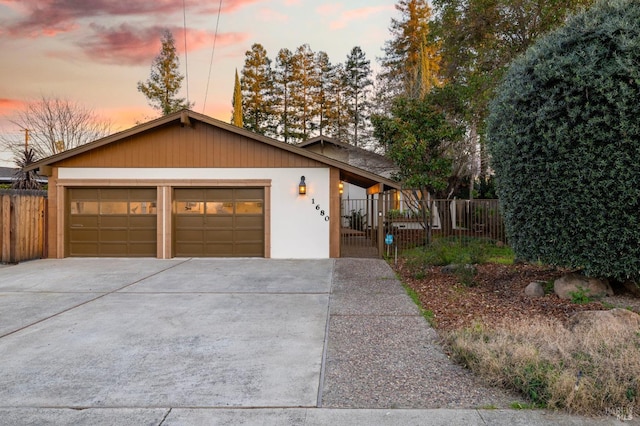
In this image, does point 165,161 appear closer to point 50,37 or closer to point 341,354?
point 50,37

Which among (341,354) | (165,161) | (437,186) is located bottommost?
(341,354)

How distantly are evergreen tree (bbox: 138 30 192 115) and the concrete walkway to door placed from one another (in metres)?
22.0

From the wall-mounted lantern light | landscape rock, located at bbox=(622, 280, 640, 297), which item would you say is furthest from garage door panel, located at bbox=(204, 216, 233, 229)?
landscape rock, located at bbox=(622, 280, 640, 297)

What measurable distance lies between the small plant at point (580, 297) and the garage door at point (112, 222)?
34.3 ft

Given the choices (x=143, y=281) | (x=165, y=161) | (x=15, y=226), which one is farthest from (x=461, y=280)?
(x=15, y=226)

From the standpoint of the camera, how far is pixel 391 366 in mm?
3602

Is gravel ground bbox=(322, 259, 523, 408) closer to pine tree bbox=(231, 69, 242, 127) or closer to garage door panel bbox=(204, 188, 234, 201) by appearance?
garage door panel bbox=(204, 188, 234, 201)

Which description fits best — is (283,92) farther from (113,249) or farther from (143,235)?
(113,249)

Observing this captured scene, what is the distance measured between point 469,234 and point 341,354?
410 inches

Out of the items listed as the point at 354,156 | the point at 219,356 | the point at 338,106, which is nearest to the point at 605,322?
the point at 219,356

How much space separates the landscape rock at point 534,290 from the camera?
19.7 ft

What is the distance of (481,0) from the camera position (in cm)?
1162

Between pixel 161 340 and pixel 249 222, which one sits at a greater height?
pixel 249 222

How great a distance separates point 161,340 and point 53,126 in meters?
24.7
